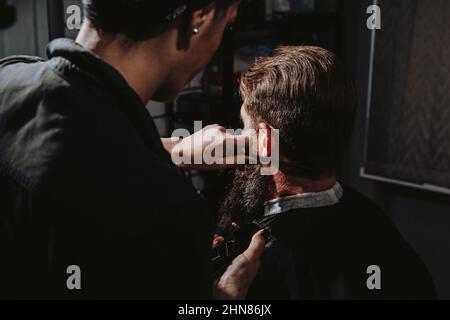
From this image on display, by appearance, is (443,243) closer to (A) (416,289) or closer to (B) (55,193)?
(A) (416,289)

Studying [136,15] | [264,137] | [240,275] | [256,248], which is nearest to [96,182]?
[136,15]

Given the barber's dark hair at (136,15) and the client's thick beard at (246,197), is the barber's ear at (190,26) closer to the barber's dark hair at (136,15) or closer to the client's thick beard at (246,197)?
the barber's dark hair at (136,15)

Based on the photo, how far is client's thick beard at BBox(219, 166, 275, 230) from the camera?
5.45 feet

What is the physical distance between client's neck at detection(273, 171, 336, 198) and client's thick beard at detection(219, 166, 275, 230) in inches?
2.2

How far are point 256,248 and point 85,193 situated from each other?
75cm

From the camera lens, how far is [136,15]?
77cm

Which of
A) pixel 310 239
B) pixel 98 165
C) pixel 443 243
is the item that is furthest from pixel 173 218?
pixel 443 243

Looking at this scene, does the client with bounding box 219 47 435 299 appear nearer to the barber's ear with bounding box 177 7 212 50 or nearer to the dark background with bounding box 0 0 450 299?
the barber's ear with bounding box 177 7 212 50

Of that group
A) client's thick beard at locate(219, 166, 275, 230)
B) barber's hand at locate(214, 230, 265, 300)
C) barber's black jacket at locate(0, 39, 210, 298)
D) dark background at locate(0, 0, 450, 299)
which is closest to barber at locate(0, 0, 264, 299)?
barber's black jacket at locate(0, 39, 210, 298)

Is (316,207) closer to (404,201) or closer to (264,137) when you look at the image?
(264,137)

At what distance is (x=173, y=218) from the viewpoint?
71 cm

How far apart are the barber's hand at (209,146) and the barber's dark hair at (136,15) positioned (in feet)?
2.01

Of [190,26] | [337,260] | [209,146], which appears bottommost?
[337,260]
